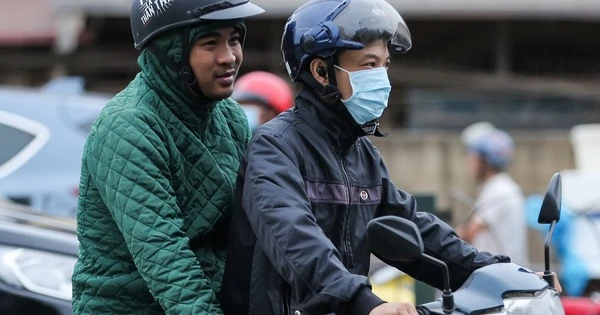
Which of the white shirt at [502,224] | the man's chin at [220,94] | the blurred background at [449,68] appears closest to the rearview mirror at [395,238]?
the man's chin at [220,94]

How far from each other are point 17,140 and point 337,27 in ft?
13.2

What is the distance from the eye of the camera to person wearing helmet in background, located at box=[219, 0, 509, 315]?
11.1 feet

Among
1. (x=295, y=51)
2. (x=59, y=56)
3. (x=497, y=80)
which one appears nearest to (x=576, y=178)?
(x=497, y=80)

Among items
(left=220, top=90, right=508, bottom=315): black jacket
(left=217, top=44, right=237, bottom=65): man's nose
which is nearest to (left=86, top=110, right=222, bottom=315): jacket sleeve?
(left=220, top=90, right=508, bottom=315): black jacket

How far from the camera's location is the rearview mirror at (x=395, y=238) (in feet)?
10.3

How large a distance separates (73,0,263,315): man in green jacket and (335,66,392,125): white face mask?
0.40 meters

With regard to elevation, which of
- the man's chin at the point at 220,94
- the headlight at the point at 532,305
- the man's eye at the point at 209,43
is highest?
the man's eye at the point at 209,43

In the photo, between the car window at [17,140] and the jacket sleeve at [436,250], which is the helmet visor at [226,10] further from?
the car window at [17,140]

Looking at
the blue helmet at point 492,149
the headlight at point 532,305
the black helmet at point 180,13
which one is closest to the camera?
the headlight at point 532,305

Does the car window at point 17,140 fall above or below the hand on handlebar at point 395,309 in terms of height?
below

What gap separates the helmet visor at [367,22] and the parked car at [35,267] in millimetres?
2166

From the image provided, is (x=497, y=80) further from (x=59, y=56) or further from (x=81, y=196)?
(x=81, y=196)

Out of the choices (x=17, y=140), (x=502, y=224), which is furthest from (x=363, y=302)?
(x=502, y=224)

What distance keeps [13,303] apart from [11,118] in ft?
7.45
